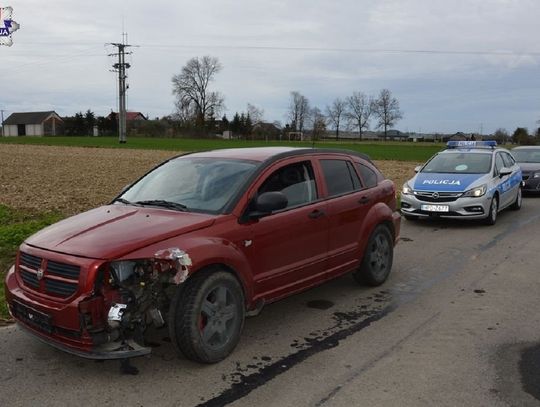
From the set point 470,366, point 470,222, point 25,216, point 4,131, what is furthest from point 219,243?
point 4,131

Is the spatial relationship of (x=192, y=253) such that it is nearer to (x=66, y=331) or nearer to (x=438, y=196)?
(x=66, y=331)

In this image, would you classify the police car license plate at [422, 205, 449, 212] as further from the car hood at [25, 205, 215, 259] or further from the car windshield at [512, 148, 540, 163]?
the car windshield at [512, 148, 540, 163]

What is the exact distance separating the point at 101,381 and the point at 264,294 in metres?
1.51

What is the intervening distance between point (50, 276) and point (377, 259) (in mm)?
3798

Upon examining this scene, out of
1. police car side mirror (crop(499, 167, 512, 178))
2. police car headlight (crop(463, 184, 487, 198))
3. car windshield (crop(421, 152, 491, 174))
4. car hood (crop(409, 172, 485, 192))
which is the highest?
car windshield (crop(421, 152, 491, 174))

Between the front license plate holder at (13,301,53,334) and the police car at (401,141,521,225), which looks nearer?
the front license plate holder at (13,301,53,334)

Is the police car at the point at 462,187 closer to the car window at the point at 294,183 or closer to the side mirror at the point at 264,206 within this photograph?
the car window at the point at 294,183

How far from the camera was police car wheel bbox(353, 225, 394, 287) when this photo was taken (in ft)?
20.7

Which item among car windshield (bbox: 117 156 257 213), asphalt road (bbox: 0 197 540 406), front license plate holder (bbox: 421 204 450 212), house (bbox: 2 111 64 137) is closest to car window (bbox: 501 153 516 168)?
front license plate holder (bbox: 421 204 450 212)

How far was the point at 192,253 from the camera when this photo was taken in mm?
4066

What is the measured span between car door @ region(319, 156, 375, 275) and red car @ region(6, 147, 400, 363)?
0.02m

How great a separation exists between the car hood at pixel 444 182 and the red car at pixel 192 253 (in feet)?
17.9

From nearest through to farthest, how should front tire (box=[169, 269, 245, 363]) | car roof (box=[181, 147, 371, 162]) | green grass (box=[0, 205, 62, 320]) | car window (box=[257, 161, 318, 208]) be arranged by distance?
front tire (box=[169, 269, 245, 363]) < car window (box=[257, 161, 318, 208]) < car roof (box=[181, 147, 371, 162]) < green grass (box=[0, 205, 62, 320])

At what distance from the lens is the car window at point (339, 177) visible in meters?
5.82
